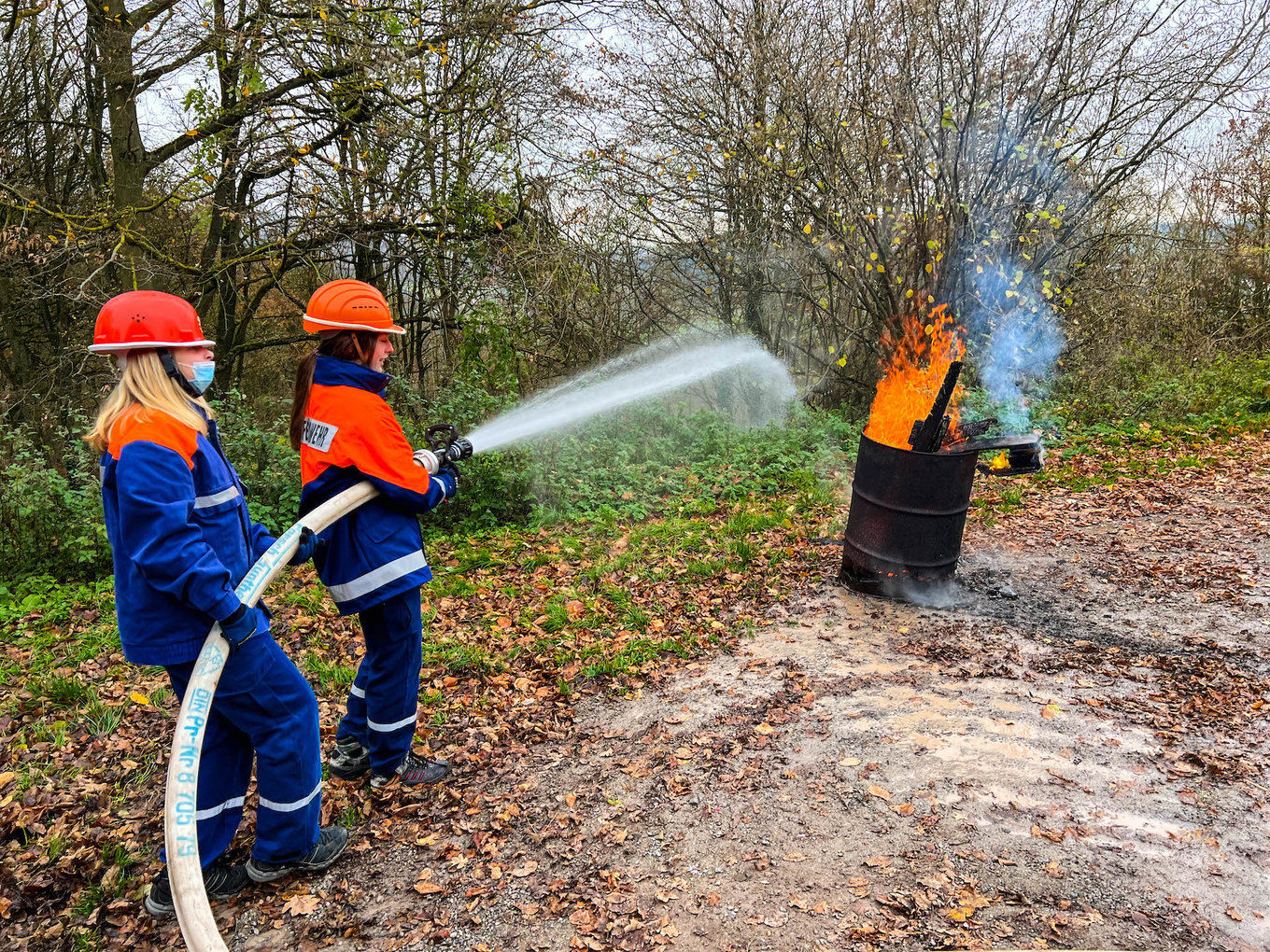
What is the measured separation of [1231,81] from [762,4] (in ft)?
21.2

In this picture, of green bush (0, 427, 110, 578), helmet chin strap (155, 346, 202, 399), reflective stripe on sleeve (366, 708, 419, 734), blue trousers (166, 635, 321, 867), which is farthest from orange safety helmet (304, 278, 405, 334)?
green bush (0, 427, 110, 578)

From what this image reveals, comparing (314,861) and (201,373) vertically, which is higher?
(201,373)

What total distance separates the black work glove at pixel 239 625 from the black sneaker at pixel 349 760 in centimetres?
140

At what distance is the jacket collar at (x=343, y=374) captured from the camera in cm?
347

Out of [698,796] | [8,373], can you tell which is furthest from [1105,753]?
[8,373]

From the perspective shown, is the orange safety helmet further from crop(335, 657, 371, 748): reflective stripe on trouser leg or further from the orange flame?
the orange flame

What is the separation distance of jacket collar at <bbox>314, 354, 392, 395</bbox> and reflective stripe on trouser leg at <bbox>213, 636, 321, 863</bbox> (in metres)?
1.16

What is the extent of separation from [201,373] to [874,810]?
3486mm

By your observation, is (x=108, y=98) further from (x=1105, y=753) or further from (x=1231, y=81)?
(x=1231, y=81)

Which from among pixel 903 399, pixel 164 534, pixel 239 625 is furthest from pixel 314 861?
pixel 903 399

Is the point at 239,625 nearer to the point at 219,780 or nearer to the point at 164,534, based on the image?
the point at 164,534

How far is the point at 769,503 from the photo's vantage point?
29.0 ft

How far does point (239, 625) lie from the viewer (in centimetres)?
287

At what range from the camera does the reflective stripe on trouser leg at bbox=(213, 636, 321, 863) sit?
3021 mm
